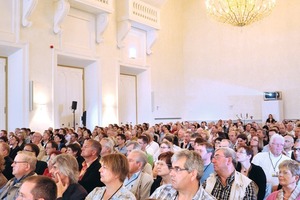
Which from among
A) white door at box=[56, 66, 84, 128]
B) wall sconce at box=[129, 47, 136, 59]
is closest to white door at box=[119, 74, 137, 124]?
wall sconce at box=[129, 47, 136, 59]

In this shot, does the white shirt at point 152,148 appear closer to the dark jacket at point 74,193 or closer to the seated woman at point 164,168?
the seated woman at point 164,168

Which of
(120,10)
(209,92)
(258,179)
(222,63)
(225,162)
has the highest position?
(120,10)

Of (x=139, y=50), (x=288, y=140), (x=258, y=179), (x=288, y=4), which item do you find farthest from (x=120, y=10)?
(x=258, y=179)

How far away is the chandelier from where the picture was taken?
1138cm

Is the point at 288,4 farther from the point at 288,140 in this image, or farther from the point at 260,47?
the point at 288,140

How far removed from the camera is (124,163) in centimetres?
288

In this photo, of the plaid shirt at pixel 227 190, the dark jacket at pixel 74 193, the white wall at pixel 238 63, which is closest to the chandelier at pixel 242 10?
the white wall at pixel 238 63

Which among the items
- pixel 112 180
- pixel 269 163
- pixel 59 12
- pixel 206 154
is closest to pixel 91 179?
pixel 112 180

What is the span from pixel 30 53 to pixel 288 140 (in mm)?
7602

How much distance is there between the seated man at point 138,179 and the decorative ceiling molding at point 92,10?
8.01 m

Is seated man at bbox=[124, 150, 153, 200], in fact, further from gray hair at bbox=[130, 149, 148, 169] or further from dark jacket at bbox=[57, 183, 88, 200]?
dark jacket at bbox=[57, 183, 88, 200]

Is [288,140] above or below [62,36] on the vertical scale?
below

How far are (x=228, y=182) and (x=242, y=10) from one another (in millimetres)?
9563

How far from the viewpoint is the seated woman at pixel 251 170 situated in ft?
12.2
